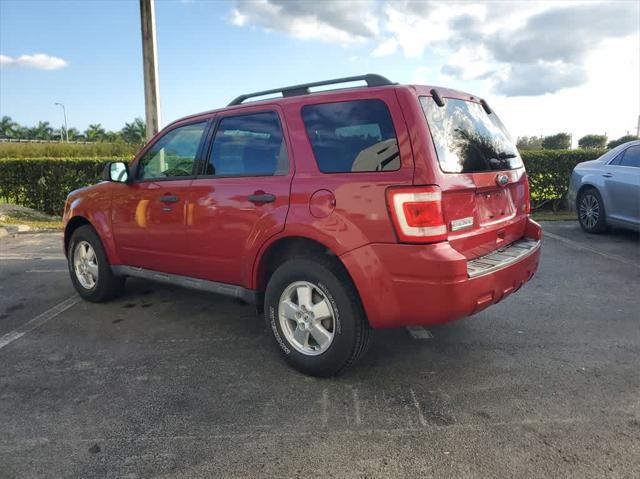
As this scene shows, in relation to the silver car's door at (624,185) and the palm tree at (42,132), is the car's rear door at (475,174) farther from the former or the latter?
the palm tree at (42,132)

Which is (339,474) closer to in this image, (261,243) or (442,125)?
(261,243)

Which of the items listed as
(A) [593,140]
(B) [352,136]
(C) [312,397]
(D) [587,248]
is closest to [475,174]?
(B) [352,136]

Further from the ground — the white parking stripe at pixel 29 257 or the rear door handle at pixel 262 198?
the rear door handle at pixel 262 198

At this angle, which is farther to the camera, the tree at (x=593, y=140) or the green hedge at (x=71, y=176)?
the tree at (x=593, y=140)

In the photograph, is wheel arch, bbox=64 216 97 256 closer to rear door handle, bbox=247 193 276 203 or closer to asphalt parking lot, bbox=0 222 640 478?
asphalt parking lot, bbox=0 222 640 478

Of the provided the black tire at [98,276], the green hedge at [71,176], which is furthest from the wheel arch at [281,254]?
the green hedge at [71,176]

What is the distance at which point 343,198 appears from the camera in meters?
2.96


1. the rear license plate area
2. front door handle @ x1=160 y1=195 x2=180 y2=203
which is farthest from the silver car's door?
front door handle @ x1=160 y1=195 x2=180 y2=203

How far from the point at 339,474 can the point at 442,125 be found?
81.2 inches

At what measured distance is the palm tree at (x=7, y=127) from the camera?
8869cm

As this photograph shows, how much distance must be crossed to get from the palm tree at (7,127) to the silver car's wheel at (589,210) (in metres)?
101

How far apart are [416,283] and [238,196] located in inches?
56.8

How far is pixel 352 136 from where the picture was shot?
3.08m

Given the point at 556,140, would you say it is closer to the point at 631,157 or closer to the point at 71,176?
the point at 631,157
